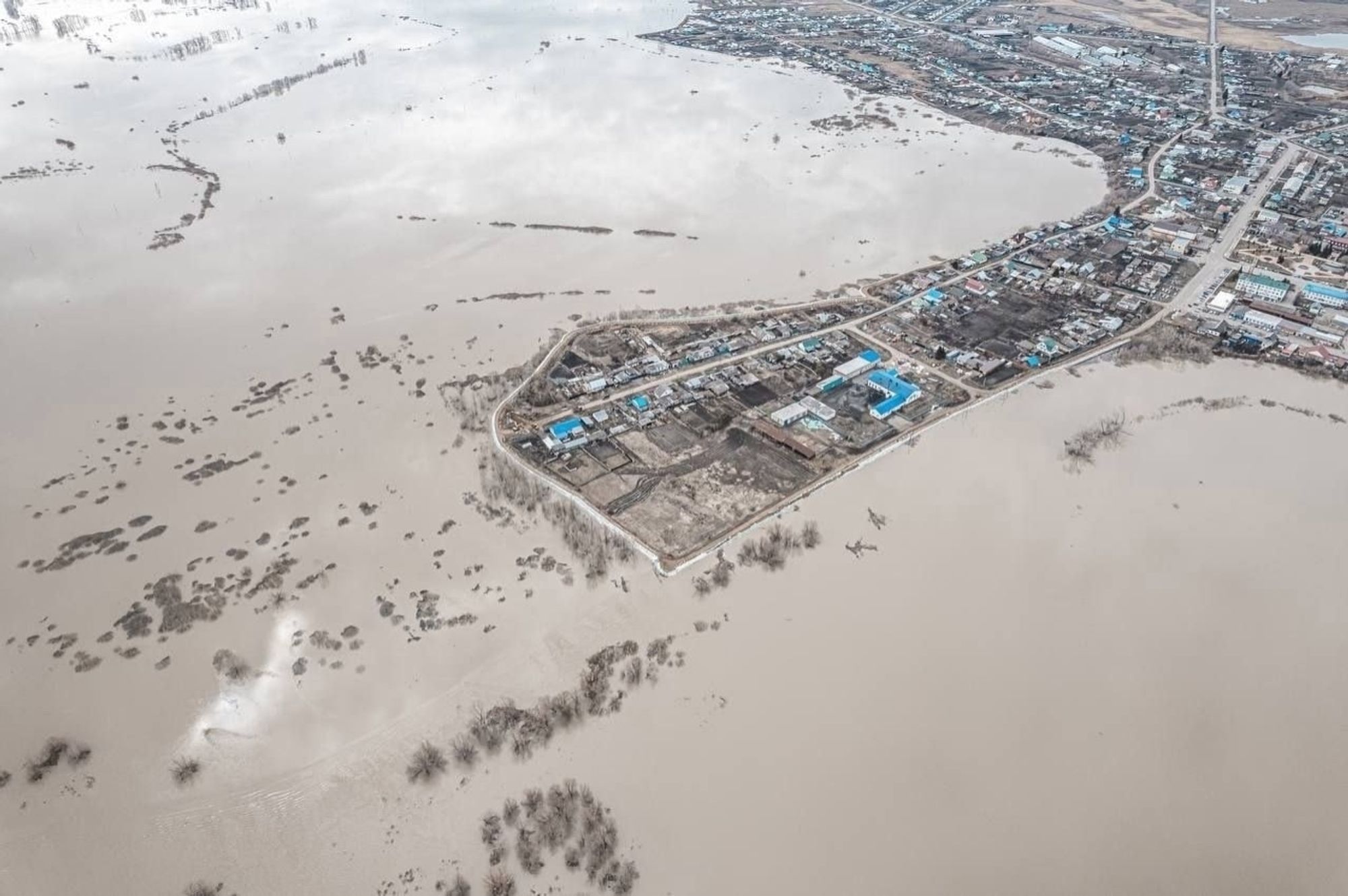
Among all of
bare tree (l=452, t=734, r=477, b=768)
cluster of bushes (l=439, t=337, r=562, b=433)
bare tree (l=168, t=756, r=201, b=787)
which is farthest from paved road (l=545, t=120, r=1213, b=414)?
bare tree (l=168, t=756, r=201, b=787)

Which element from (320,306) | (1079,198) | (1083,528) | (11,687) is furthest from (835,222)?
(11,687)

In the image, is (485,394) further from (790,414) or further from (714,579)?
(714,579)

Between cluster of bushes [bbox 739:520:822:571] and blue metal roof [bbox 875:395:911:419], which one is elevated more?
blue metal roof [bbox 875:395:911:419]

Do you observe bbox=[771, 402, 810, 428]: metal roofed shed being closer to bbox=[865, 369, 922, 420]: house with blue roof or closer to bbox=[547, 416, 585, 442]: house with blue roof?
bbox=[865, 369, 922, 420]: house with blue roof

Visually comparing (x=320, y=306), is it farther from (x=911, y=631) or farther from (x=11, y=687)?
(x=911, y=631)

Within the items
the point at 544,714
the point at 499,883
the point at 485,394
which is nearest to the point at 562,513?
the point at 544,714
